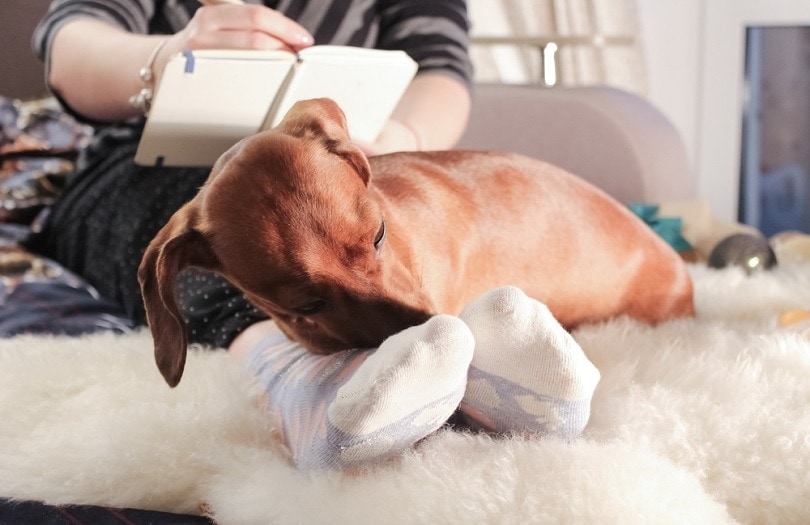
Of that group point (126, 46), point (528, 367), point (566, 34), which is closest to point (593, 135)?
point (126, 46)

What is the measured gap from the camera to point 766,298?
4.44 ft

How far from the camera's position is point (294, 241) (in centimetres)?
78

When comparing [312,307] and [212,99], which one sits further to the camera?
[212,99]

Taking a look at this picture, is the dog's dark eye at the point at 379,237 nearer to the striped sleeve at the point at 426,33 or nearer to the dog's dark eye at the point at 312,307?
the dog's dark eye at the point at 312,307

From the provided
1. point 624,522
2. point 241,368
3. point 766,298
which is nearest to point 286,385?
point 241,368

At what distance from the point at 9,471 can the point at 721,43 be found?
342cm

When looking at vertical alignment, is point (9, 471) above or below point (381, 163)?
below

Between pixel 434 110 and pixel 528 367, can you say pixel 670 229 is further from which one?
pixel 528 367

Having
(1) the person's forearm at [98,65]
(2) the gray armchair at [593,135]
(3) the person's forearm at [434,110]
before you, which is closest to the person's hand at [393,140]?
(3) the person's forearm at [434,110]

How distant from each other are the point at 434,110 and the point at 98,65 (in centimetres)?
61

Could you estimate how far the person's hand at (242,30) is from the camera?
3.52ft

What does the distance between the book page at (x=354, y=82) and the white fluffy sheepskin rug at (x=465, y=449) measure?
378mm

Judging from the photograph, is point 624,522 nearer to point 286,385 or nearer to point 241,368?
point 286,385

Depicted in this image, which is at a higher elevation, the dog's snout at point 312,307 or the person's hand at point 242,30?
the person's hand at point 242,30
